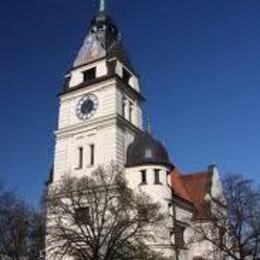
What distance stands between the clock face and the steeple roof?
455cm

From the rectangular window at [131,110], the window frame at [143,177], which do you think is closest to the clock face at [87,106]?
the rectangular window at [131,110]

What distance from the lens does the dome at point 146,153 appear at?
47781 millimetres

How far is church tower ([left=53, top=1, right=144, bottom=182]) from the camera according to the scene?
49094 millimetres

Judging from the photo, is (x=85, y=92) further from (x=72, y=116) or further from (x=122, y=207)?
(x=122, y=207)

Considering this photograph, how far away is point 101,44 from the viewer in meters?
56.2

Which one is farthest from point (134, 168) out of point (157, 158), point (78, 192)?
point (78, 192)

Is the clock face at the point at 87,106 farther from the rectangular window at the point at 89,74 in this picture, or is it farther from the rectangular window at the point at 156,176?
the rectangular window at the point at 156,176

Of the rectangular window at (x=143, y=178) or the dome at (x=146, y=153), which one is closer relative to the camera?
the rectangular window at (x=143, y=178)

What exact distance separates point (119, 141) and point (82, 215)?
1141cm

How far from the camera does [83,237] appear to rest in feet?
126

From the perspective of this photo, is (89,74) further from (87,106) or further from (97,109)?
(97,109)

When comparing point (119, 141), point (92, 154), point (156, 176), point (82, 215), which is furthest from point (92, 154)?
point (82, 215)

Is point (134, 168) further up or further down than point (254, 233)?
further up

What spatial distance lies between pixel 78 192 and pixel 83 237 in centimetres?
359
